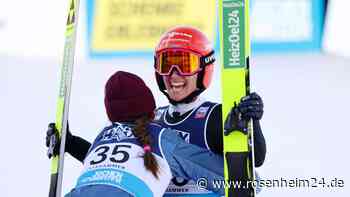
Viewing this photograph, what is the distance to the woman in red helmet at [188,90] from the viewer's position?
1.81m

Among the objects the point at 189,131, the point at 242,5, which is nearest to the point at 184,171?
the point at 189,131

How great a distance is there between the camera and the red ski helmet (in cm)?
185

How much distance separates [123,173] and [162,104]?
234 millimetres

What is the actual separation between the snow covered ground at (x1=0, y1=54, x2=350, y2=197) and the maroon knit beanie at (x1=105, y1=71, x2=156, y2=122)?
0.05 metres

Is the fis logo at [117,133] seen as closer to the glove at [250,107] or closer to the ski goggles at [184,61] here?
the ski goggles at [184,61]

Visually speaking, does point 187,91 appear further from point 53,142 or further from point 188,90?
point 53,142

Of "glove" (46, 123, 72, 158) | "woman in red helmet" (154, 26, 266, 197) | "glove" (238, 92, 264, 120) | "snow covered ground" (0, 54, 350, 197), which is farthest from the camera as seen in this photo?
"snow covered ground" (0, 54, 350, 197)

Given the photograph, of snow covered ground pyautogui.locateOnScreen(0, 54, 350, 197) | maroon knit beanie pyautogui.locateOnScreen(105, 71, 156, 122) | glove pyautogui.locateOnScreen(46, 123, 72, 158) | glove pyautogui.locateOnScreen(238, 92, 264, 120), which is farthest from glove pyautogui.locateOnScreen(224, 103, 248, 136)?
glove pyautogui.locateOnScreen(46, 123, 72, 158)

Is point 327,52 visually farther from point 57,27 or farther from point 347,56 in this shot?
point 57,27

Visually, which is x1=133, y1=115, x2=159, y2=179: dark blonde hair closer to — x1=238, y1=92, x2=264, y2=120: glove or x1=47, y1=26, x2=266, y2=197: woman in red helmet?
x1=47, y1=26, x2=266, y2=197: woman in red helmet

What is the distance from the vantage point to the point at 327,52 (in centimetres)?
553

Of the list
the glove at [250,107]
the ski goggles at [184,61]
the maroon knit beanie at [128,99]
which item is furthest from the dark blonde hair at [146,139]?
the glove at [250,107]

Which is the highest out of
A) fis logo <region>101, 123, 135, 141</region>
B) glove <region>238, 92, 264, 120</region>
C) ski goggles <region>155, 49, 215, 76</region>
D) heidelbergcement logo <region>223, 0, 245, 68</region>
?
heidelbergcement logo <region>223, 0, 245, 68</region>

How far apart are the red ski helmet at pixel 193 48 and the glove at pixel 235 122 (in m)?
0.22
